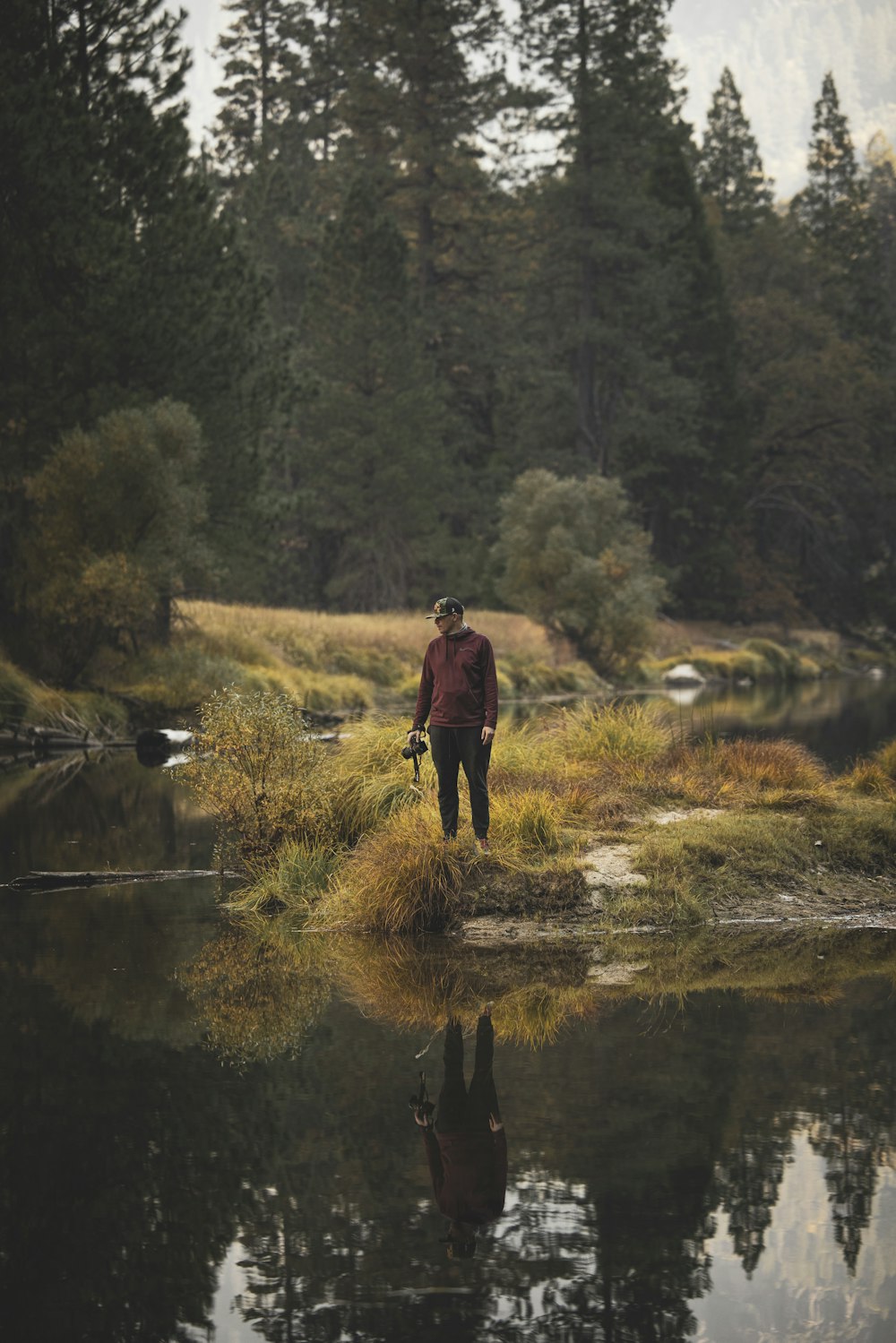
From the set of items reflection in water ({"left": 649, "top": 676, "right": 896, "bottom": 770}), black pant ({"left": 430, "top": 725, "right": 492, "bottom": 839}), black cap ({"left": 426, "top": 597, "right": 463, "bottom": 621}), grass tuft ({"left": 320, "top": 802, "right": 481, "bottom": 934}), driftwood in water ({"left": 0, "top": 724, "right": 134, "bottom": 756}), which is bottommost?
reflection in water ({"left": 649, "top": 676, "right": 896, "bottom": 770})

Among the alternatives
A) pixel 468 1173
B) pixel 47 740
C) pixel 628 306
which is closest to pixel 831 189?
pixel 628 306

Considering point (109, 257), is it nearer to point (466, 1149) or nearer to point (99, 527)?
point (99, 527)

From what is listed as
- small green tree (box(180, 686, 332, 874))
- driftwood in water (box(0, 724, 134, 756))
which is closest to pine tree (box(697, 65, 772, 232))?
driftwood in water (box(0, 724, 134, 756))

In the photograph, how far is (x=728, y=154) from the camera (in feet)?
Answer: 264

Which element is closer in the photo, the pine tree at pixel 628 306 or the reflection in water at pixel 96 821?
the reflection in water at pixel 96 821

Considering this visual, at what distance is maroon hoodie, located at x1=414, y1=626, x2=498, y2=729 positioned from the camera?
11570mm

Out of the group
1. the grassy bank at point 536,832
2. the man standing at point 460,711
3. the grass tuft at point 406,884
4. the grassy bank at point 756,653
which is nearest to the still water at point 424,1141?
the grass tuft at point 406,884

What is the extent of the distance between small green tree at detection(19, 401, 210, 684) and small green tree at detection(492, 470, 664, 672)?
17810 mm

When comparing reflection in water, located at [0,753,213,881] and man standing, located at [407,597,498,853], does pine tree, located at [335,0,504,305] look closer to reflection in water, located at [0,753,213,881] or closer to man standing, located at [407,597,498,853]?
reflection in water, located at [0,753,213,881]

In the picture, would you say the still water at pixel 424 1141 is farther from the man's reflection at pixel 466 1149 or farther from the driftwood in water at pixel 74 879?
the driftwood in water at pixel 74 879

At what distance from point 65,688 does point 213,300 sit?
9.45 metres

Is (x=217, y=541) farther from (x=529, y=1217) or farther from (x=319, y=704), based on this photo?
(x=529, y=1217)

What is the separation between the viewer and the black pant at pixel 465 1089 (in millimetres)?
7109

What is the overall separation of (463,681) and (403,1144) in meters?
5.14
